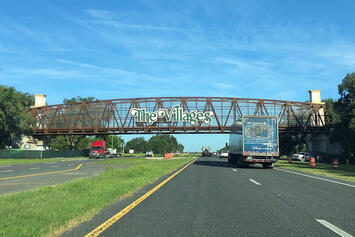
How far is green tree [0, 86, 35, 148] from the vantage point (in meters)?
49.5

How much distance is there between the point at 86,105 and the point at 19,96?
45.1 feet

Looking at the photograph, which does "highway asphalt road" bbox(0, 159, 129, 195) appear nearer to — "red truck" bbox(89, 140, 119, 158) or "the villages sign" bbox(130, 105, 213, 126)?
"the villages sign" bbox(130, 105, 213, 126)

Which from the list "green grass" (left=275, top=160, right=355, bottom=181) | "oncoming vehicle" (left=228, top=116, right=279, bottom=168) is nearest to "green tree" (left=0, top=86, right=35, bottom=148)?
"oncoming vehicle" (left=228, top=116, right=279, bottom=168)

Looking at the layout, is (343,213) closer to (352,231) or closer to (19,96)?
(352,231)

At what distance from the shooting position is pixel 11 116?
50.8 metres

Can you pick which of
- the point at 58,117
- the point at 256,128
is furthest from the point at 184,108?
the point at 256,128

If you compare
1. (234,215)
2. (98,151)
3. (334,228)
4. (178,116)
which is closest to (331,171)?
(234,215)

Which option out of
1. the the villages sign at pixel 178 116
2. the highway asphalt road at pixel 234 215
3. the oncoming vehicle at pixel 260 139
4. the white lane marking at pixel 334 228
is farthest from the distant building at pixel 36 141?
the white lane marking at pixel 334 228

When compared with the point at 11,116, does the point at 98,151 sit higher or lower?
lower

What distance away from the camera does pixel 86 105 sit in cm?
6359

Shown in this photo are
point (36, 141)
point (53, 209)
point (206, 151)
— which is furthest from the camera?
point (206, 151)

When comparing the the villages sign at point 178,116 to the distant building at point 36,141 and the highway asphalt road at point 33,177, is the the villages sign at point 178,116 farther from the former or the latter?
the highway asphalt road at point 33,177

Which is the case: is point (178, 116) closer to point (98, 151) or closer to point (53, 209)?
point (98, 151)

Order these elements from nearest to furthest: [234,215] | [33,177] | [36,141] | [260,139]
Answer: [234,215] → [33,177] → [260,139] → [36,141]
